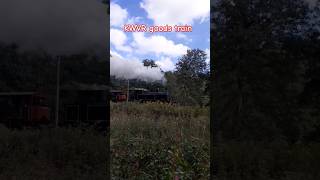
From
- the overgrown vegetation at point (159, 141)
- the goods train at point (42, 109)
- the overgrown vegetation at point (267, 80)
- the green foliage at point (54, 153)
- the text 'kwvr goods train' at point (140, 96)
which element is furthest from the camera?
the overgrown vegetation at point (267, 80)

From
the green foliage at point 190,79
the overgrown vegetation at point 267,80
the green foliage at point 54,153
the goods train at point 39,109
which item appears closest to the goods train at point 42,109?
the goods train at point 39,109

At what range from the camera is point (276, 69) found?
7.82 meters

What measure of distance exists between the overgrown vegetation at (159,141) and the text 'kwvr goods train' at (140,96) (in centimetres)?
7

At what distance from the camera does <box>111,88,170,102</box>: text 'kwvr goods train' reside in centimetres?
662

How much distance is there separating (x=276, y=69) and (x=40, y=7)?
138 inches

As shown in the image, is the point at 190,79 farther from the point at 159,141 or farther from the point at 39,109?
the point at 39,109

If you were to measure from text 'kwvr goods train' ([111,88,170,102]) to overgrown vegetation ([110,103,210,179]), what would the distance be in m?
0.07

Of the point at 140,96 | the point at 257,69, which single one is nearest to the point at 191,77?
the point at 140,96

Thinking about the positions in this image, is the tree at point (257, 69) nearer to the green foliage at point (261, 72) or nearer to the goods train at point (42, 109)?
the green foliage at point (261, 72)

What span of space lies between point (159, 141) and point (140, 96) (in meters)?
0.61

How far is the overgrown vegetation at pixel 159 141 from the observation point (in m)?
6.48

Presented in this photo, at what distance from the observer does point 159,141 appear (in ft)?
21.9

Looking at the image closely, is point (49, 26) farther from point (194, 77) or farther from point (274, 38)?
point (274, 38)

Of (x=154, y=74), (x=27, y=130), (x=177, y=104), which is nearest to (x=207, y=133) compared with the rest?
(x=177, y=104)
